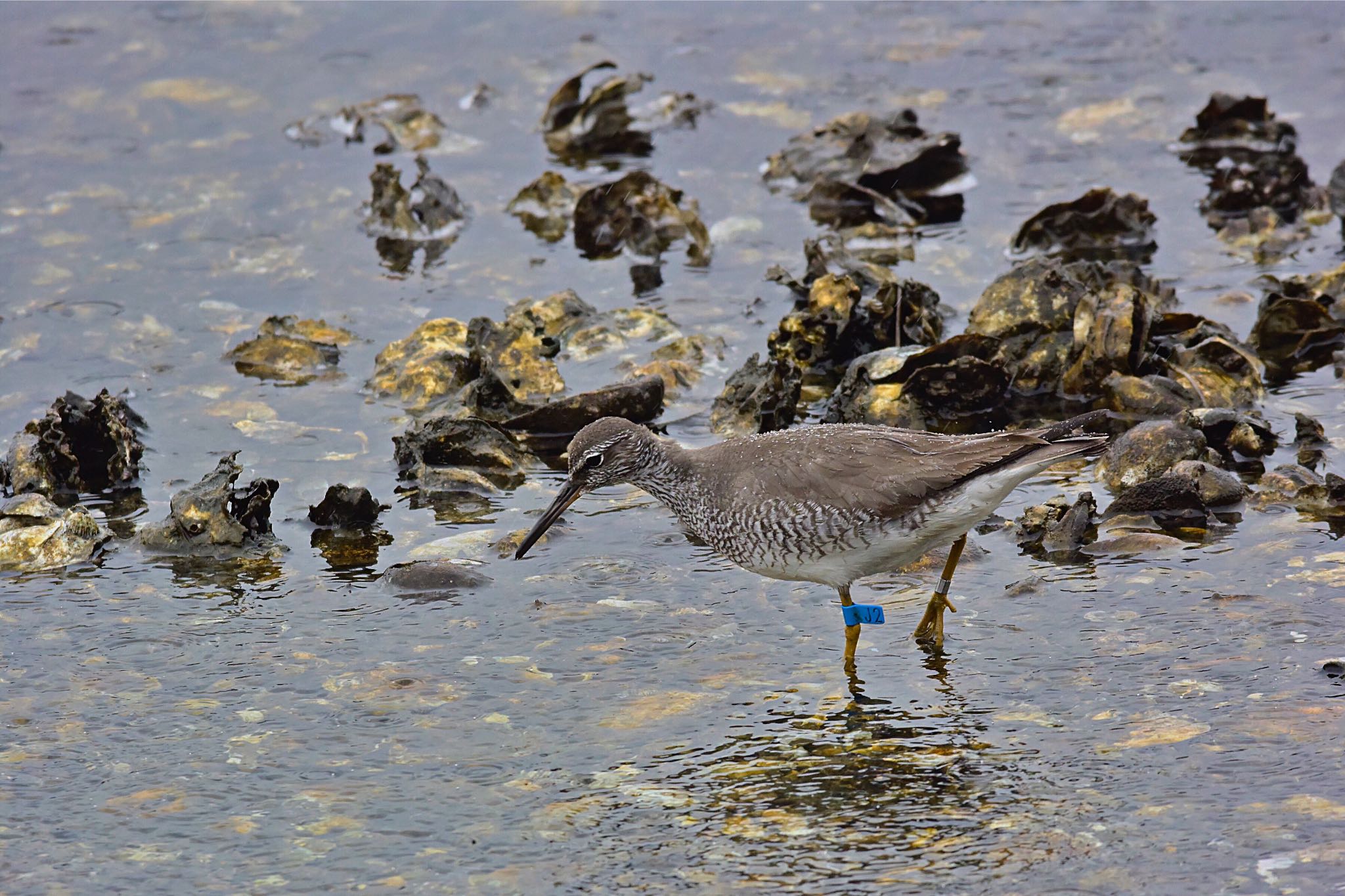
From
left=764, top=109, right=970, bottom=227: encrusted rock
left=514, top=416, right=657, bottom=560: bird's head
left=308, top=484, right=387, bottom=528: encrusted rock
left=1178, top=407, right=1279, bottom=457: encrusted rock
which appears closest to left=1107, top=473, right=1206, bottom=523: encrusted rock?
left=1178, top=407, right=1279, bottom=457: encrusted rock

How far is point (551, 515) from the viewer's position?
8.53 m

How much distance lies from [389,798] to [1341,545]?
17.5 feet

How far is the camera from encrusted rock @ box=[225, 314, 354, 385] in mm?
11398

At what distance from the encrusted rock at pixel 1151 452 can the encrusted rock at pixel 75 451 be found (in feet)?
21.0

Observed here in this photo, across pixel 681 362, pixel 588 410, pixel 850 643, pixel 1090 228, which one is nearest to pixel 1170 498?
pixel 850 643

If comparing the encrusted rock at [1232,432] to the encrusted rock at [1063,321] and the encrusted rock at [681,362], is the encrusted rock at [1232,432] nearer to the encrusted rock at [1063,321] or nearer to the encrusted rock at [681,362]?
the encrusted rock at [1063,321]

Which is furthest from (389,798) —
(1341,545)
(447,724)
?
(1341,545)

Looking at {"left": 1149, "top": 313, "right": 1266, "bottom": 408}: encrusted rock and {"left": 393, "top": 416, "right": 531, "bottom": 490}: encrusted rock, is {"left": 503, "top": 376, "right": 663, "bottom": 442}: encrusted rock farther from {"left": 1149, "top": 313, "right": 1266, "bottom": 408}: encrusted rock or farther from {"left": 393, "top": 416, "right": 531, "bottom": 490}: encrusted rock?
{"left": 1149, "top": 313, "right": 1266, "bottom": 408}: encrusted rock

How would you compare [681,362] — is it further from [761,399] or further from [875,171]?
[875,171]

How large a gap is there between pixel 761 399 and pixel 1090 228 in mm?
4419

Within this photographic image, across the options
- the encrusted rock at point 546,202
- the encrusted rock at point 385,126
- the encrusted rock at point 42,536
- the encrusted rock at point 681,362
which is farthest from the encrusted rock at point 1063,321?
the encrusted rock at point 385,126

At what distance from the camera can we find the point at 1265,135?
1450 centimetres

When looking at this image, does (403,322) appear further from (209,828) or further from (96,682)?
(209,828)

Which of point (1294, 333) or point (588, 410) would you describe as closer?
point (588, 410)
